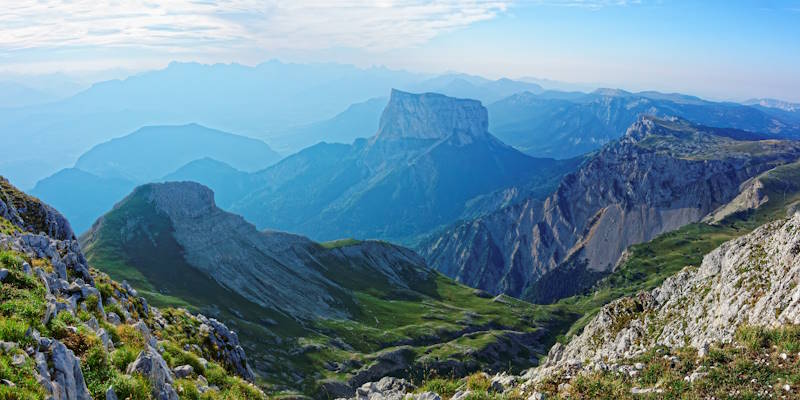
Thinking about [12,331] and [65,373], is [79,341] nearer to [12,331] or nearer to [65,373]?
[12,331]

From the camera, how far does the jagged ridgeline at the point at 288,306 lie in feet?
365

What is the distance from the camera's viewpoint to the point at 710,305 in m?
39.1

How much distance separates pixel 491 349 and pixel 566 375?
121900 mm

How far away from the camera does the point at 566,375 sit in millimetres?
23469

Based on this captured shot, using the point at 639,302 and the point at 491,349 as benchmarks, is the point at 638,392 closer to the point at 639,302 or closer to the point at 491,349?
the point at 639,302

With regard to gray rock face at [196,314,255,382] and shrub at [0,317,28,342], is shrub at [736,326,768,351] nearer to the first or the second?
shrub at [0,317,28,342]

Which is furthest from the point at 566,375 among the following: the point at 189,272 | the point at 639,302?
the point at 189,272

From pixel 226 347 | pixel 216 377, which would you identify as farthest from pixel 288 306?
pixel 216 377

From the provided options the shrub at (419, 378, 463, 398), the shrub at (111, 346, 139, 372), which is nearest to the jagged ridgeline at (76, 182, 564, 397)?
the shrub at (419, 378, 463, 398)

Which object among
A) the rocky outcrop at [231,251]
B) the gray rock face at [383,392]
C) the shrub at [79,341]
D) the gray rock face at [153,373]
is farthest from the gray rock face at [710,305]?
the rocky outcrop at [231,251]

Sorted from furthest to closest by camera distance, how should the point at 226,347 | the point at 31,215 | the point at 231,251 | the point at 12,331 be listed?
the point at 231,251 < the point at 31,215 < the point at 226,347 < the point at 12,331

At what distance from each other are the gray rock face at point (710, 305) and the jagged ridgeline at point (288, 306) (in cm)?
6003

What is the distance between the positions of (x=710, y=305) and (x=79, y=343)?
4403 cm

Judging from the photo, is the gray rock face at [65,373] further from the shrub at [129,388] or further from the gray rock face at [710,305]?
the gray rock face at [710,305]
